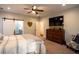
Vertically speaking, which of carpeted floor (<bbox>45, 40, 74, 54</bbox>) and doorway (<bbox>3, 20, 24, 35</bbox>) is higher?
doorway (<bbox>3, 20, 24, 35</bbox>)

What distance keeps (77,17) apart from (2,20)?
240cm

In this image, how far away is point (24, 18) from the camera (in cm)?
245

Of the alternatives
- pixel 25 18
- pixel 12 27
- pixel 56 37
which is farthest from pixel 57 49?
pixel 12 27

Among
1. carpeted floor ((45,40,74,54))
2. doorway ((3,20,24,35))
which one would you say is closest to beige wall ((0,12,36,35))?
doorway ((3,20,24,35))

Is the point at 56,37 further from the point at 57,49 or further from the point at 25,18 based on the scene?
the point at 25,18

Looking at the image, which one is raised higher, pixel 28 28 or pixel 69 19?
pixel 69 19

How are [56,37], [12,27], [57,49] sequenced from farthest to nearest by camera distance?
[56,37] → [57,49] → [12,27]

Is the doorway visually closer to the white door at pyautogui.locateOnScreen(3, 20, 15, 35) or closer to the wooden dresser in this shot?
the white door at pyautogui.locateOnScreen(3, 20, 15, 35)

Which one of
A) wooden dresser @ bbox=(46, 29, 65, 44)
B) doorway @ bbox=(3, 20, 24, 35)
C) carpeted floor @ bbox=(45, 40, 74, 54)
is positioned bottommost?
carpeted floor @ bbox=(45, 40, 74, 54)

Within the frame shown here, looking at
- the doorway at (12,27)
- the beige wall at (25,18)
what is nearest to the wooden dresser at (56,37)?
the beige wall at (25,18)

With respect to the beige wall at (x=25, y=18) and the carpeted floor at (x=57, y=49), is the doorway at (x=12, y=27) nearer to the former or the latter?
the beige wall at (x=25, y=18)
